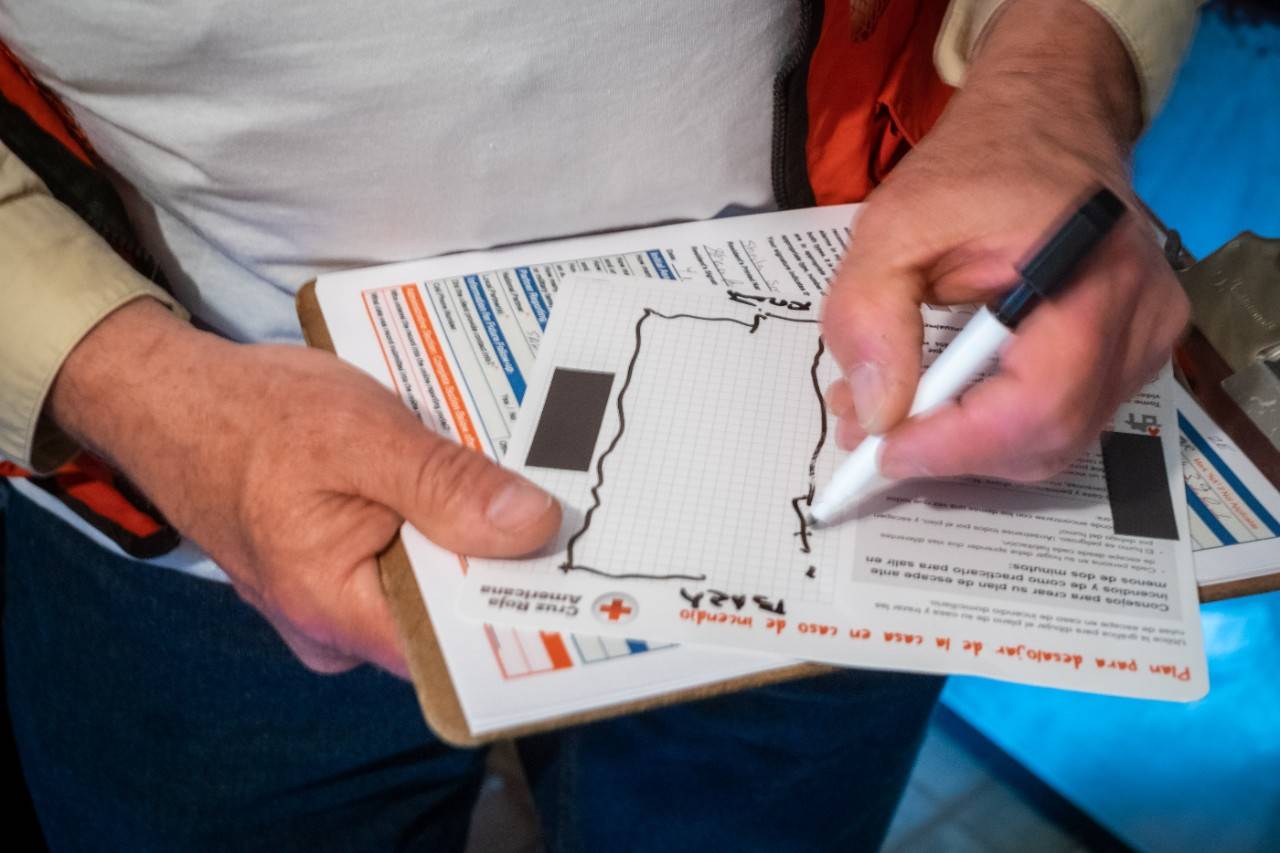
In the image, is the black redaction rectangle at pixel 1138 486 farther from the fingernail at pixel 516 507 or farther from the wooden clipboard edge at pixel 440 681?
the fingernail at pixel 516 507

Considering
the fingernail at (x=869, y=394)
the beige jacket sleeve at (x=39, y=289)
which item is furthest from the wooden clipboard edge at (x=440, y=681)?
the beige jacket sleeve at (x=39, y=289)

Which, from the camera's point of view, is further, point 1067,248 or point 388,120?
point 388,120

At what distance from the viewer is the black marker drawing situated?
0.44 metres

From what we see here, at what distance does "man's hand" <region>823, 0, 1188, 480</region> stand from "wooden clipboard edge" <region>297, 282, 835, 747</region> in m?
0.12

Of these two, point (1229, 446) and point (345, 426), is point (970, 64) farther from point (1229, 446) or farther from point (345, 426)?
point (345, 426)

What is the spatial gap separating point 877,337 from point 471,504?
19 centimetres

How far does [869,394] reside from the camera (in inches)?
16.8

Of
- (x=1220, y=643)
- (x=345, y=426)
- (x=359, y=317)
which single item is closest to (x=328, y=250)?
(x=359, y=317)

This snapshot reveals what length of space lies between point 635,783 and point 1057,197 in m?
0.53

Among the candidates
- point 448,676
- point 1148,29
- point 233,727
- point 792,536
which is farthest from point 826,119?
point 233,727

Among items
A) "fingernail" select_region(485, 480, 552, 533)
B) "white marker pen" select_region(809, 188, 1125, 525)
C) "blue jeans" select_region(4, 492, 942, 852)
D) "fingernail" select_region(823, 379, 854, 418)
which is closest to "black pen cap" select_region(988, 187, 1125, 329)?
"white marker pen" select_region(809, 188, 1125, 525)

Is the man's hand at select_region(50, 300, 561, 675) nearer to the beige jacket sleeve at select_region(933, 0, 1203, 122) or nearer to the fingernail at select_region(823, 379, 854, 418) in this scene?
the fingernail at select_region(823, 379, 854, 418)

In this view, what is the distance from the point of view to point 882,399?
0.42 m

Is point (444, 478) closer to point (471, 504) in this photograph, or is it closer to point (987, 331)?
point (471, 504)
